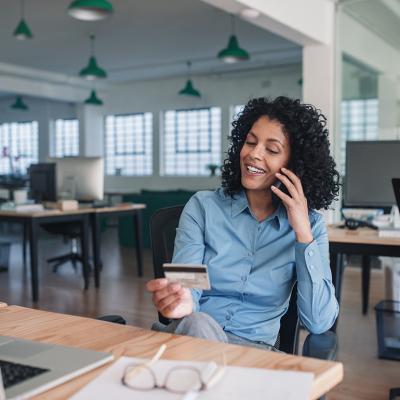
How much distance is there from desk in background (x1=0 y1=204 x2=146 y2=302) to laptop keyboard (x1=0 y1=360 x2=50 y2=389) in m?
3.85

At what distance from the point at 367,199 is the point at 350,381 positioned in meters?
0.96

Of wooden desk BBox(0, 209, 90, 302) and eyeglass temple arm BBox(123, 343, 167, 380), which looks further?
wooden desk BBox(0, 209, 90, 302)

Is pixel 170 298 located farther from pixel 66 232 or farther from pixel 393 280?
pixel 66 232

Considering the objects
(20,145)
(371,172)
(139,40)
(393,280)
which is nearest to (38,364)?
(371,172)

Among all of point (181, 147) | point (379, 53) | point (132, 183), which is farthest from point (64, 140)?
point (379, 53)

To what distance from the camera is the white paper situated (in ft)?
2.48

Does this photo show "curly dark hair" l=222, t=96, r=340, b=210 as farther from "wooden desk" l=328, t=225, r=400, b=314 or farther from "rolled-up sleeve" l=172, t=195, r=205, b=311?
"wooden desk" l=328, t=225, r=400, b=314

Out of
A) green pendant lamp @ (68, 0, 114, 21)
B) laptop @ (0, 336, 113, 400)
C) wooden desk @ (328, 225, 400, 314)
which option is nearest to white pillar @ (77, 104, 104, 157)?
green pendant lamp @ (68, 0, 114, 21)

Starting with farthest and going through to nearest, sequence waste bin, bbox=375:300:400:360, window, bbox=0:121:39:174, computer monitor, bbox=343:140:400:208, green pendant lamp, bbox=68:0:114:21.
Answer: window, bbox=0:121:39:174 < green pendant lamp, bbox=68:0:114:21 < waste bin, bbox=375:300:400:360 < computer monitor, bbox=343:140:400:208

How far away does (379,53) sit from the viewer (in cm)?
596

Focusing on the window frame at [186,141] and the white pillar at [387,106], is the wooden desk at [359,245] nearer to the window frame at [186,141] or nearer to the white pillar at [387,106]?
the white pillar at [387,106]

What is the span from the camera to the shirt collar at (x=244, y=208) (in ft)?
5.15

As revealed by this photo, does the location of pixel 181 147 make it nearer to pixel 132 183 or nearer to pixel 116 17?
pixel 132 183

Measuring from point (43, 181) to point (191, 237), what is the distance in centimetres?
409
